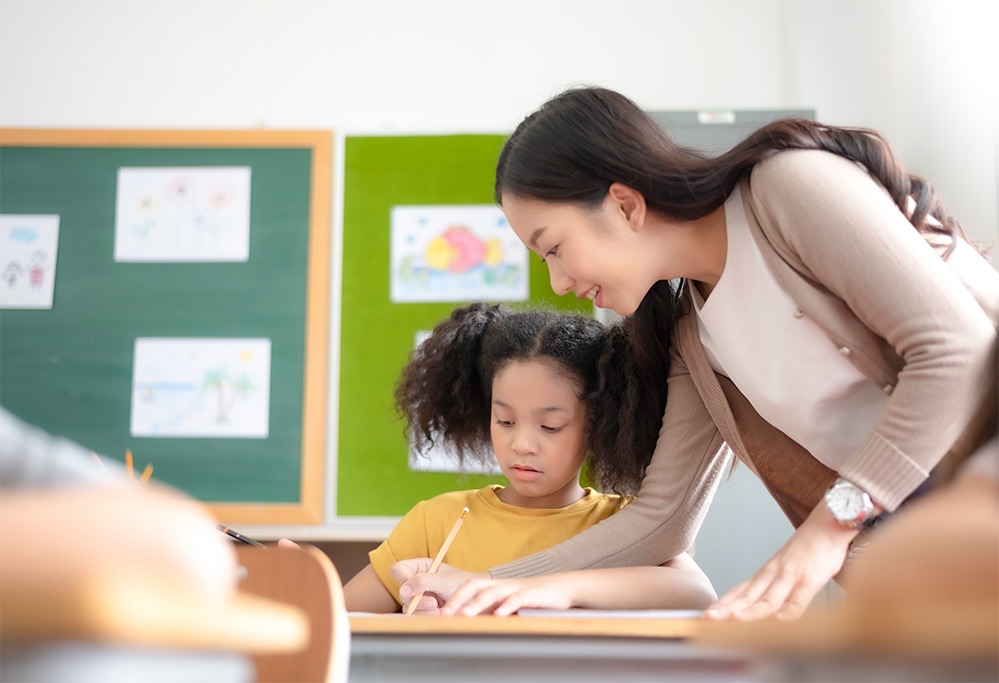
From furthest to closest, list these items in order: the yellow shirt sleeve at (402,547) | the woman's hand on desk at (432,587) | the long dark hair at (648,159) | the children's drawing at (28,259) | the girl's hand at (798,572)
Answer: the children's drawing at (28,259)
the yellow shirt sleeve at (402,547)
the woman's hand on desk at (432,587)
the long dark hair at (648,159)
the girl's hand at (798,572)

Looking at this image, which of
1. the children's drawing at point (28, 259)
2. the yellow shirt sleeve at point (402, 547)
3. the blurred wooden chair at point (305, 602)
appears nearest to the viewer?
the blurred wooden chair at point (305, 602)

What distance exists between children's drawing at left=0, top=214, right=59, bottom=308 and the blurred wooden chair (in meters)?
2.22

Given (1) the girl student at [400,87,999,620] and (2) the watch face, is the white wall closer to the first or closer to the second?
(1) the girl student at [400,87,999,620]

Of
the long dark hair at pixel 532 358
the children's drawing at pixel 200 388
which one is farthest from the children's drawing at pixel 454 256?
the long dark hair at pixel 532 358

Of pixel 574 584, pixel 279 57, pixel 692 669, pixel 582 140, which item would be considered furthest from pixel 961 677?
pixel 279 57

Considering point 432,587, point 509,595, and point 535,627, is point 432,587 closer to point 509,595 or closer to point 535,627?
point 509,595

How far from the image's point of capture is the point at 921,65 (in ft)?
7.73

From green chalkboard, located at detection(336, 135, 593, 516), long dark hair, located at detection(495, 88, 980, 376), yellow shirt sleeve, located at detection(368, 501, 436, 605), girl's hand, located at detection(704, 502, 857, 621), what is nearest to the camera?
girl's hand, located at detection(704, 502, 857, 621)

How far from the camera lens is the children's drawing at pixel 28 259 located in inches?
105

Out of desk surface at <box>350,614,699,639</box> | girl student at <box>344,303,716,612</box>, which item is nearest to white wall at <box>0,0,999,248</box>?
girl student at <box>344,303,716,612</box>

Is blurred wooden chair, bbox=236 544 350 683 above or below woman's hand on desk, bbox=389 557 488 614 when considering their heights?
above

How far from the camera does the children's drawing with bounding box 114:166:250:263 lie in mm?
2676

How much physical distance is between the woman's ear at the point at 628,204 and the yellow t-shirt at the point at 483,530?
0.53 meters

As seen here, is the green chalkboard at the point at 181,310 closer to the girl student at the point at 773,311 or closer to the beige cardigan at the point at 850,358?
the girl student at the point at 773,311
